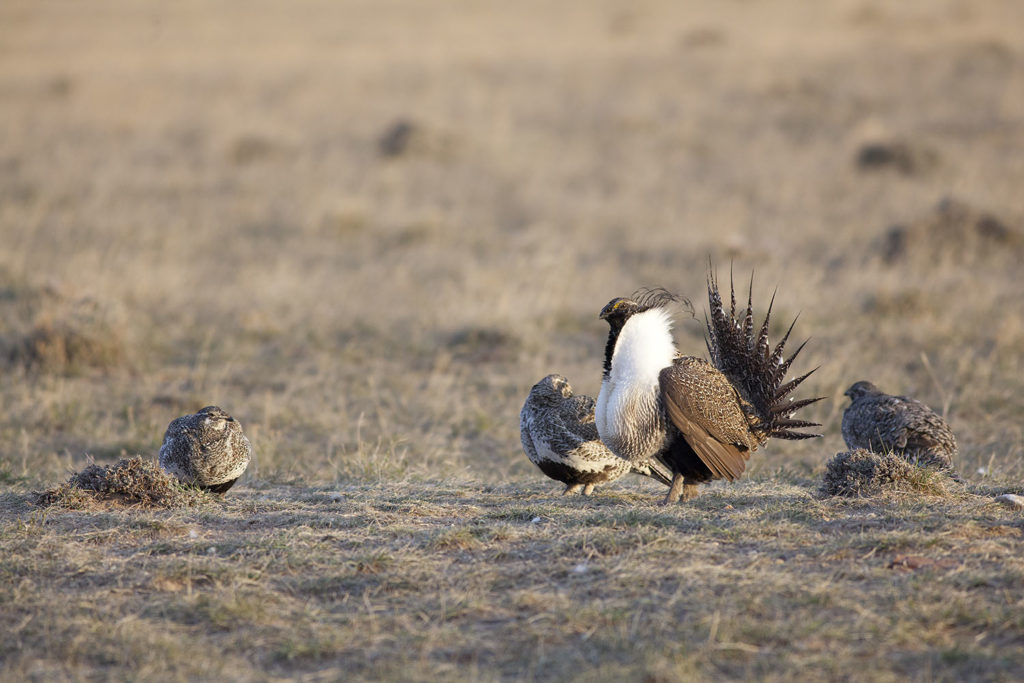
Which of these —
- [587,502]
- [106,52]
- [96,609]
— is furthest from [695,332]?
[106,52]

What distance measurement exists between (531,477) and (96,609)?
142 inches

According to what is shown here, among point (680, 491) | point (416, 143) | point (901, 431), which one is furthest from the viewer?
point (416, 143)

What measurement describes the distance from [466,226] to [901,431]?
880 centimetres

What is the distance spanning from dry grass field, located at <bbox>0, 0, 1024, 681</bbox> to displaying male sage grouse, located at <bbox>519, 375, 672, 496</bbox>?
0.24 metres

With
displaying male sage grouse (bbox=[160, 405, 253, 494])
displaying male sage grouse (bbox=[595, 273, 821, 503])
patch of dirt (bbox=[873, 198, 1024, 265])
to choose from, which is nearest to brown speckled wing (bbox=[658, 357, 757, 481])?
displaying male sage grouse (bbox=[595, 273, 821, 503])

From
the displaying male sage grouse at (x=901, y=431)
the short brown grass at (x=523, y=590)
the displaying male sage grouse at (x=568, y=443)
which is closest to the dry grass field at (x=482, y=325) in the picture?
the short brown grass at (x=523, y=590)

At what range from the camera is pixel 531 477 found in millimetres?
7289

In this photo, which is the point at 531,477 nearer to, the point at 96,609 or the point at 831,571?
the point at 831,571

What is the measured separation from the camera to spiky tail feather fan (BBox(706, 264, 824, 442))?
5.77 m

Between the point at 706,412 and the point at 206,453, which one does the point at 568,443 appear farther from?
the point at 206,453

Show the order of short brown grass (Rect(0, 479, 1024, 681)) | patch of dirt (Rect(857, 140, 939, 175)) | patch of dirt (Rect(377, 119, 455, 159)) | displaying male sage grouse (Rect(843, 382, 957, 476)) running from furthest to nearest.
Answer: patch of dirt (Rect(377, 119, 455, 159))
patch of dirt (Rect(857, 140, 939, 175))
displaying male sage grouse (Rect(843, 382, 957, 476))
short brown grass (Rect(0, 479, 1024, 681))

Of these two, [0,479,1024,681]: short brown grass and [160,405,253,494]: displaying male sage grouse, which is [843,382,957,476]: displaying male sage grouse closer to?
[0,479,1024,681]: short brown grass

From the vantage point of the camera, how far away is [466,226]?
1442cm

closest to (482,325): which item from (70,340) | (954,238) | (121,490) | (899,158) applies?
(70,340)
